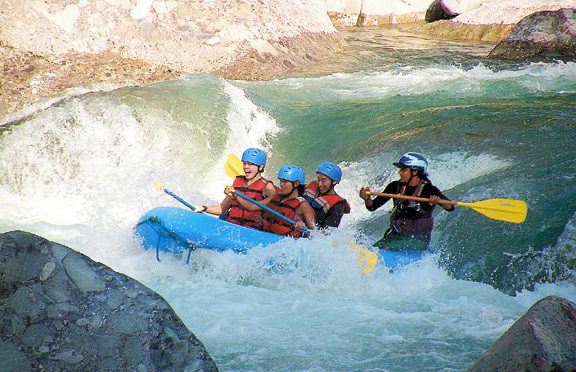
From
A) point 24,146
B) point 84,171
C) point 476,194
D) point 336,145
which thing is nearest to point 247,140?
point 336,145

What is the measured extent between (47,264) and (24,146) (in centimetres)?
577

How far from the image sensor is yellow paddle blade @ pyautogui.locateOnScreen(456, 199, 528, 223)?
5.08 metres

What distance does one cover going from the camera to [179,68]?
10.2 metres

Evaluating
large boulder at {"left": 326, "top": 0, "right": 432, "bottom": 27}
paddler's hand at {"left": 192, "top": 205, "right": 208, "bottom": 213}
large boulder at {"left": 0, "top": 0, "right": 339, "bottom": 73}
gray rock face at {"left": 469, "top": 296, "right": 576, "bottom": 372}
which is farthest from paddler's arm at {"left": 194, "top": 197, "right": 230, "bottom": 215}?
large boulder at {"left": 326, "top": 0, "right": 432, "bottom": 27}

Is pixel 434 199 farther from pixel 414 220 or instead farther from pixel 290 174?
pixel 290 174

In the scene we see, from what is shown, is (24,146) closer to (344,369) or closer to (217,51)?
(217,51)

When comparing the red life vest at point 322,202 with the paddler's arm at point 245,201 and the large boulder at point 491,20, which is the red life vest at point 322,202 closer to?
the paddler's arm at point 245,201

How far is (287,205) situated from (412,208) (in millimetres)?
1056

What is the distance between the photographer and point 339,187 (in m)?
7.56

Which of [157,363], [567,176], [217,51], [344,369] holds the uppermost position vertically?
[217,51]

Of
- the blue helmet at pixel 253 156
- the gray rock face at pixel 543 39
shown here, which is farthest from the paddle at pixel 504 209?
the gray rock face at pixel 543 39

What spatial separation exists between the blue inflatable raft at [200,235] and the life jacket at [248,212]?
38 centimetres

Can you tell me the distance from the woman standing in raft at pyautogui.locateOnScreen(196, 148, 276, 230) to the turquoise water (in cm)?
55

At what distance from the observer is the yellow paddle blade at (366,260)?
17.2ft
